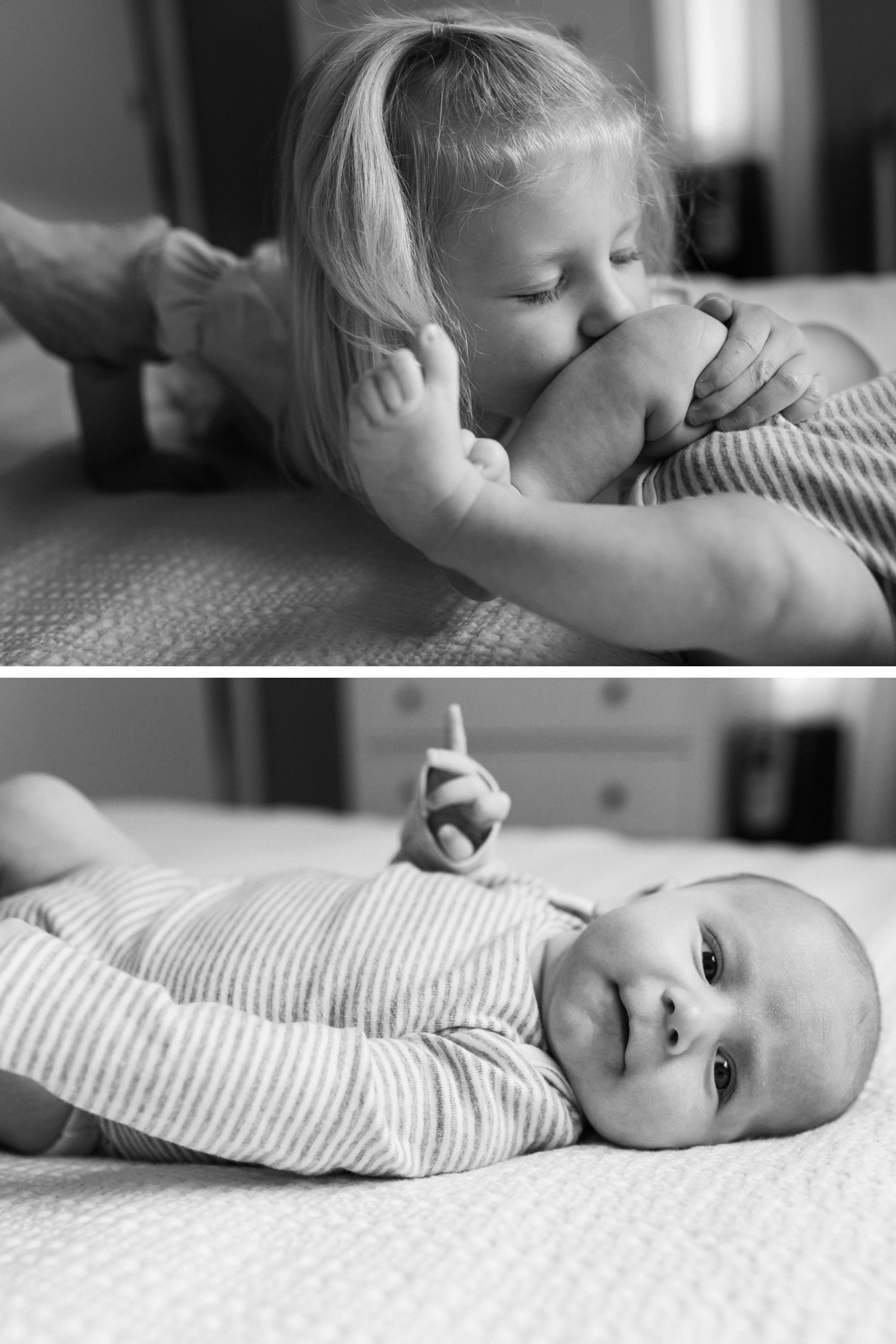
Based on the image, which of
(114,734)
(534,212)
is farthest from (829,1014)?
(114,734)

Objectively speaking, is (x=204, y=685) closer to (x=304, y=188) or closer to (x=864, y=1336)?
(x=304, y=188)

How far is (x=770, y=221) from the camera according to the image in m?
2.42

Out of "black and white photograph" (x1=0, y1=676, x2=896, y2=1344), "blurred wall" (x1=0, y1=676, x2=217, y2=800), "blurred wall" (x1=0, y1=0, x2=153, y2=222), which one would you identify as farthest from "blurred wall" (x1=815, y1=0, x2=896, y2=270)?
"black and white photograph" (x1=0, y1=676, x2=896, y2=1344)

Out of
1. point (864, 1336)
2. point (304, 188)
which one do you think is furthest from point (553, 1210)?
point (304, 188)

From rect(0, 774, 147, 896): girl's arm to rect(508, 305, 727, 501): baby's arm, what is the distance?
397mm

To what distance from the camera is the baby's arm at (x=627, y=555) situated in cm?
49

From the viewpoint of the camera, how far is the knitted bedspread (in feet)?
1.23

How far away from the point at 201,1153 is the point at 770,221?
228cm

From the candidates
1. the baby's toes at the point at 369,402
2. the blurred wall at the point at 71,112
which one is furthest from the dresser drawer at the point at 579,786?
the baby's toes at the point at 369,402

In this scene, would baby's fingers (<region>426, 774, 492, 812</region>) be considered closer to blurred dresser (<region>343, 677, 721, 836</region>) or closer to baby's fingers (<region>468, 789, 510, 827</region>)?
baby's fingers (<region>468, 789, 510, 827</region>)

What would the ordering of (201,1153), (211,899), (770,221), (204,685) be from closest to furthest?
(201,1153)
(211,899)
(204,685)
(770,221)

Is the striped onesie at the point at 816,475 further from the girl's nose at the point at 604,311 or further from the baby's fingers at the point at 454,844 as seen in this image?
the baby's fingers at the point at 454,844

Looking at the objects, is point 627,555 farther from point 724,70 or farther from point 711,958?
point 724,70

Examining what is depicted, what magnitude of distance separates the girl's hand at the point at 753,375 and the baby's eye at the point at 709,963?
276 mm
